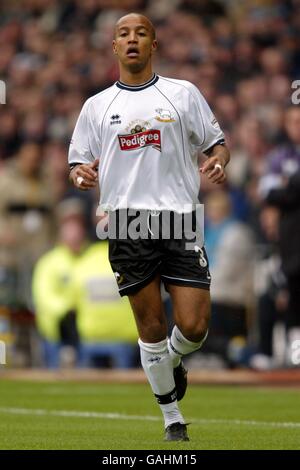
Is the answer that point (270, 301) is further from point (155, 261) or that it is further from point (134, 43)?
point (134, 43)

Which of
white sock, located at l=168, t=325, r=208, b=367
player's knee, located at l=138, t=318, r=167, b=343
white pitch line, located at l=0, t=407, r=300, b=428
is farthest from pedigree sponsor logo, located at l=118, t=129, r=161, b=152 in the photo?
white pitch line, located at l=0, t=407, r=300, b=428

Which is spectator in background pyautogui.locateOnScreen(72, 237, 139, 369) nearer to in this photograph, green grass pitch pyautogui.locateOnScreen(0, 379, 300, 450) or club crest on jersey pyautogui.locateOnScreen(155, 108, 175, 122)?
green grass pitch pyautogui.locateOnScreen(0, 379, 300, 450)

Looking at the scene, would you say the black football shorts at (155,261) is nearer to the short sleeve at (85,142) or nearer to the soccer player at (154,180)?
the soccer player at (154,180)

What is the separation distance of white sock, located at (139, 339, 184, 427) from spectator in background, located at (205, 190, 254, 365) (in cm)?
626

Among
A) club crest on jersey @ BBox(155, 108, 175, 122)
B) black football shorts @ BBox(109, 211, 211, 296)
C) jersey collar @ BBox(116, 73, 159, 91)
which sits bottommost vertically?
black football shorts @ BBox(109, 211, 211, 296)

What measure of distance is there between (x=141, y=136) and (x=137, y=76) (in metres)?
0.40

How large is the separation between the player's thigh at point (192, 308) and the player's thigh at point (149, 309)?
11 cm

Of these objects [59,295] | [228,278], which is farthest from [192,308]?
[59,295]

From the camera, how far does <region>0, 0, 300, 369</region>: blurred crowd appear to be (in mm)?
15016

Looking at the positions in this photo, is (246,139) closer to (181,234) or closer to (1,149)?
(1,149)

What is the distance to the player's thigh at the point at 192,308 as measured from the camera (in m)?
8.82

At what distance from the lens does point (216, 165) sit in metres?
8.78

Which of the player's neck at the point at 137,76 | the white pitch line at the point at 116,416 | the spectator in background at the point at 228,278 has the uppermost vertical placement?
the player's neck at the point at 137,76

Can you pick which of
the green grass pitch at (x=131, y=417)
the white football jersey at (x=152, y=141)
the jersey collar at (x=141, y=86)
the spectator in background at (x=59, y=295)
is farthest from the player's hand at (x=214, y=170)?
the spectator in background at (x=59, y=295)
